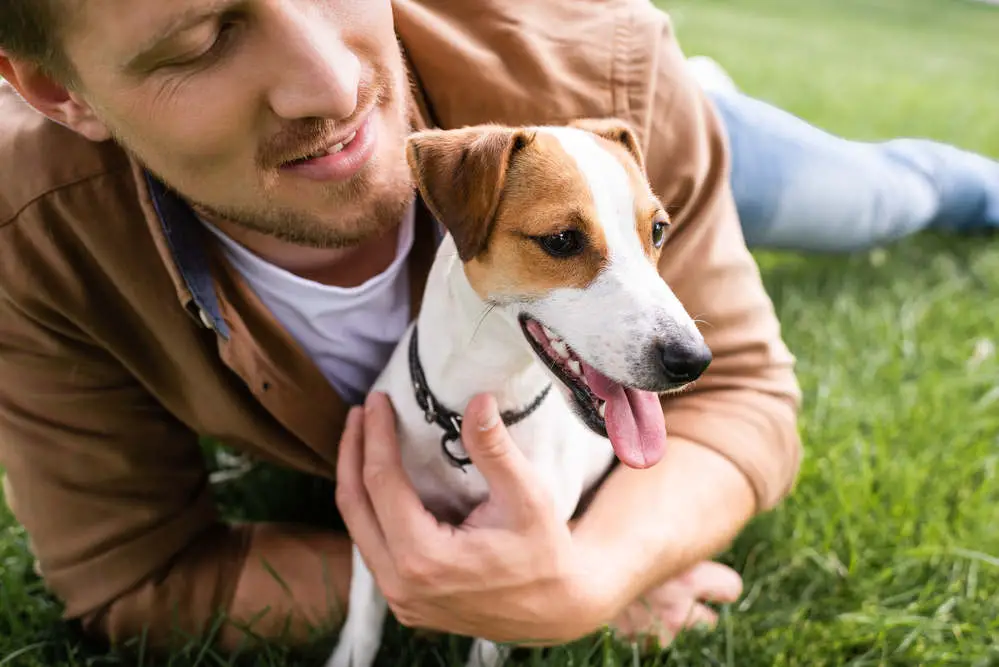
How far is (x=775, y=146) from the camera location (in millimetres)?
2613

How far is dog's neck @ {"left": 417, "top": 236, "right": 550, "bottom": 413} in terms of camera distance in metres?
1.49

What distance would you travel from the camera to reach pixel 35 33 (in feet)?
4.48

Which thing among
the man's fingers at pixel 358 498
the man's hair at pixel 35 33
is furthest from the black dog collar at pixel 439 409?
the man's hair at pixel 35 33

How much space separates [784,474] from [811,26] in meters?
9.36

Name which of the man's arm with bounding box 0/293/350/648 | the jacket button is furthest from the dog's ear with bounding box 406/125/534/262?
the man's arm with bounding box 0/293/350/648

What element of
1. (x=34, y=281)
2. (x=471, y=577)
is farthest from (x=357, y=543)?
(x=34, y=281)

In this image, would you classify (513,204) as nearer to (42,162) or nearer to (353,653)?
(42,162)

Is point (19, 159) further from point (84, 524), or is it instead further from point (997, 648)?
point (997, 648)

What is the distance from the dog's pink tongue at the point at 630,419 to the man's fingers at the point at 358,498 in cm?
53

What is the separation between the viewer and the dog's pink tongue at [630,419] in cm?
136

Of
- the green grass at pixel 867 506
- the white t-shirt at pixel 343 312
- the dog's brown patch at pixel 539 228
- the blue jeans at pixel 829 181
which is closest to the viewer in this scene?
the dog's brown patch at pixel 539 228

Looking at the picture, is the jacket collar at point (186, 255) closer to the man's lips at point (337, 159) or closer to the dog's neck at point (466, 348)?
the man's lips at point (337, 159)

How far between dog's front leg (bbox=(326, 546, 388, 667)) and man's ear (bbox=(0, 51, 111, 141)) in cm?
97

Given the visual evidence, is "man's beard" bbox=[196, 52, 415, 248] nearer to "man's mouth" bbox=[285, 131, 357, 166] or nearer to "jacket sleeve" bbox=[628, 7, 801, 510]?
"man's mouth" bbox=[285, 131, 357, 166]
